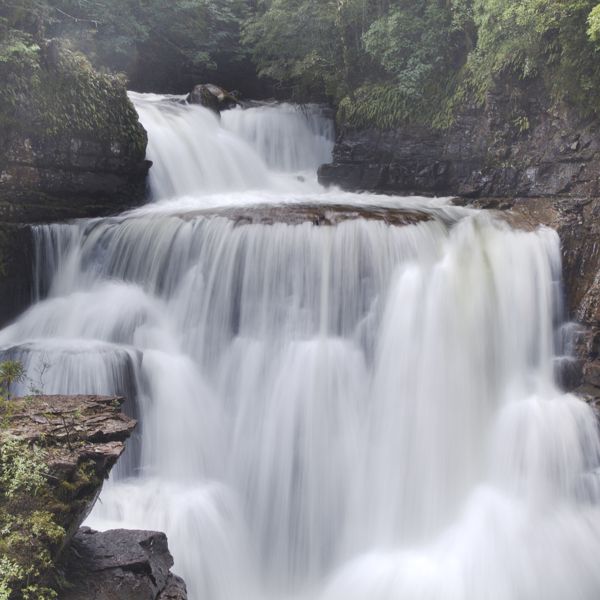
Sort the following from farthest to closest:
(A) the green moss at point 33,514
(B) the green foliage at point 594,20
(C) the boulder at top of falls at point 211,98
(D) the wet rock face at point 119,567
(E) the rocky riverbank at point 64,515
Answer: (C) the boulder at top of falls at point 211,98 < (B) the green foliage at point 594,20 < (D) the wet rock face at point 119,567 < (E) the rocky riverbank at point 64,515 < (A) the green moss at point 33,514

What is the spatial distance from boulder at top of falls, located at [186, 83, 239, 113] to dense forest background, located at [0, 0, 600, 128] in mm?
1648

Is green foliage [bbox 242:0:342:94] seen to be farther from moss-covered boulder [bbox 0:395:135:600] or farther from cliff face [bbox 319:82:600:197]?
moss-covered boulder [bbox 0:395:135:600]

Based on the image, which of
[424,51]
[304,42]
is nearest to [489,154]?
[424,51]

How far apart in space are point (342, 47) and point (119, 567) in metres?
12.0

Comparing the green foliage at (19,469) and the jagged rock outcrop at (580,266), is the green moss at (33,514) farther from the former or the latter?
the jagged rock outcrop at (580,266)

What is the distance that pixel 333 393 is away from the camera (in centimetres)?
716

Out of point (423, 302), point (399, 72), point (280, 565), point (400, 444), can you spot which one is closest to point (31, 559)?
point (280, 565)

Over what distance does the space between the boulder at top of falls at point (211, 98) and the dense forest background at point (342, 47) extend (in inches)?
64.9

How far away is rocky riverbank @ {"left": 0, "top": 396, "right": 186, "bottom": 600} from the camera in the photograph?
3639 mm

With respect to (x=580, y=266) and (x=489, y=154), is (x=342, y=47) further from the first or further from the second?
(x=580, y=266)

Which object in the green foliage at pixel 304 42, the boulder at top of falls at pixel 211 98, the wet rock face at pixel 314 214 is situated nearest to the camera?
the wet rock face at pixel 314 214

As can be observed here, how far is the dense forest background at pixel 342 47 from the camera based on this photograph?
8945mm

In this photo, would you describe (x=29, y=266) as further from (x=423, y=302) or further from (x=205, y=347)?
(x=423, y=302)

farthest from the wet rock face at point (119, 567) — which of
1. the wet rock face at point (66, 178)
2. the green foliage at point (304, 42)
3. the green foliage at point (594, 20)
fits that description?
the green foliage at point (304, 42)
